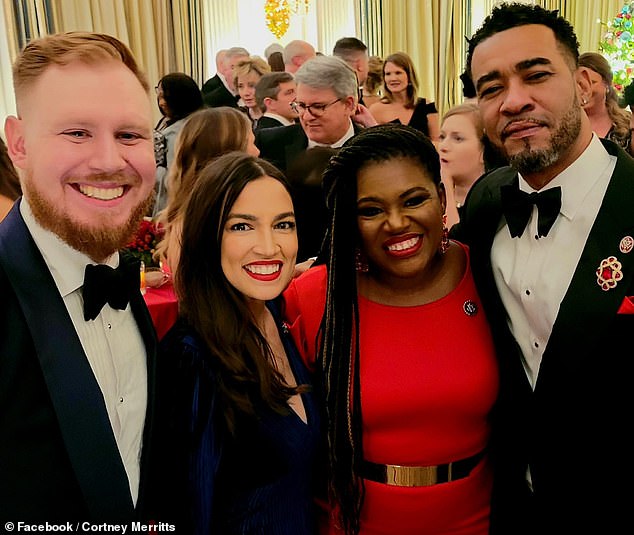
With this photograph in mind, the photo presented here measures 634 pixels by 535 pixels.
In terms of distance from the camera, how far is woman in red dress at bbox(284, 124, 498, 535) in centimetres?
152

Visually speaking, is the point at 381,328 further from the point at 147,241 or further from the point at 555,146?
the point at 147,241

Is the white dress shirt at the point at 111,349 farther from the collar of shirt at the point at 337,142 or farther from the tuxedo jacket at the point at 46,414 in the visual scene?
the collar of shirt at the point at 337,142

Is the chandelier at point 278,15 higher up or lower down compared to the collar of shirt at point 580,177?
higher up

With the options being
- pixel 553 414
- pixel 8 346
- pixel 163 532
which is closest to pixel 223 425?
pixel 163 532

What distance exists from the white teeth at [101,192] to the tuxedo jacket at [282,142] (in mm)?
2363

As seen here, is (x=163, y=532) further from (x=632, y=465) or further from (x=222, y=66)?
(x=222, y=66)

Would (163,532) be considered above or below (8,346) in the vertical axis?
below

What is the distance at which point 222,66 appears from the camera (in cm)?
600

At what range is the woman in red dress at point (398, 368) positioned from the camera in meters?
1.52

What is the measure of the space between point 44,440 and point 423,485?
3.06ft

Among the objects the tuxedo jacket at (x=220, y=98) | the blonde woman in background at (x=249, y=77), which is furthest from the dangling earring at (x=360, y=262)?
the tuxedo jacket at (x=220, y=98)

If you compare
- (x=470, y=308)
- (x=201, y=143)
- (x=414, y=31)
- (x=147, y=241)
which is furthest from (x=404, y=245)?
(x=414, y=31)

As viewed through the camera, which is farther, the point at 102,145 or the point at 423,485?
the point at 423,485

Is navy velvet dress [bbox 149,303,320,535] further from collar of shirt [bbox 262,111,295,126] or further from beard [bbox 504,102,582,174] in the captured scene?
collar of shirt [bbox 262,111,295,126]
